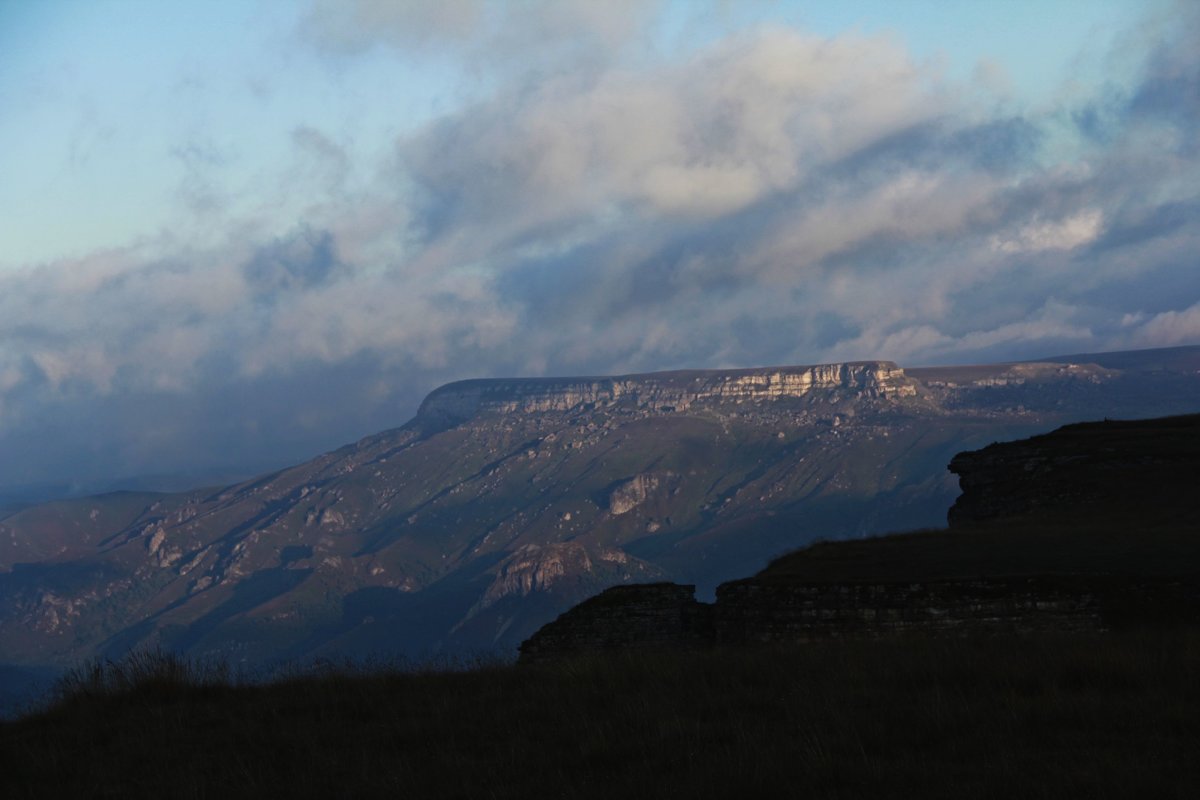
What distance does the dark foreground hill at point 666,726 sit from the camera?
12.6 m

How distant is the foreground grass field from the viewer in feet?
41.1

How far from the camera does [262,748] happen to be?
51.9ft

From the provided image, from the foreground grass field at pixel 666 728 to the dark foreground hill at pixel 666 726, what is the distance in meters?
0.04

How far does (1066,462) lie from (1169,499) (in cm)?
554

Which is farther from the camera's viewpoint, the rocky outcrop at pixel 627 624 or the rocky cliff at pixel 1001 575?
the rocky outcrop at pixel 627 624

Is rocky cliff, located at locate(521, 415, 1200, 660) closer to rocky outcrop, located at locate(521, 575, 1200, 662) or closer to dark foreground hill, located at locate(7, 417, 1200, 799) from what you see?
rocky outcrop, located at locate(521, 575, 1200, 662)

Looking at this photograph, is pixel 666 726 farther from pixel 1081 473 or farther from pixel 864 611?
pixel 1081 473

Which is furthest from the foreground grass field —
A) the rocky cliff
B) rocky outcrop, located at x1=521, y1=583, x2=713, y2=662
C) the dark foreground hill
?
rocky outcrop, located at x1=521, y1=583, x2=713, y2=662

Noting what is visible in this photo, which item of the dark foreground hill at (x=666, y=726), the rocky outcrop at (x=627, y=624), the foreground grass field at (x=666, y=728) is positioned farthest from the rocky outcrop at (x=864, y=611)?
the foreground grass field at (x=666, y=728)

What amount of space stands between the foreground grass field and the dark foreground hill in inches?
1.5

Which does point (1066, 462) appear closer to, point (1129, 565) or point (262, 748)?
point (1129, 565)

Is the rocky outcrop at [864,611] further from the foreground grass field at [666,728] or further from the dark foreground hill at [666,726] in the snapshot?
the foreground grass field at [666,728]

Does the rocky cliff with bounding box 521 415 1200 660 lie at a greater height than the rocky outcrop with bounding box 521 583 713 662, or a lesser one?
greater

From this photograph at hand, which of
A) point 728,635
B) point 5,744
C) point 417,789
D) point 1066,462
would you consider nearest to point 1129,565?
point 728,635
